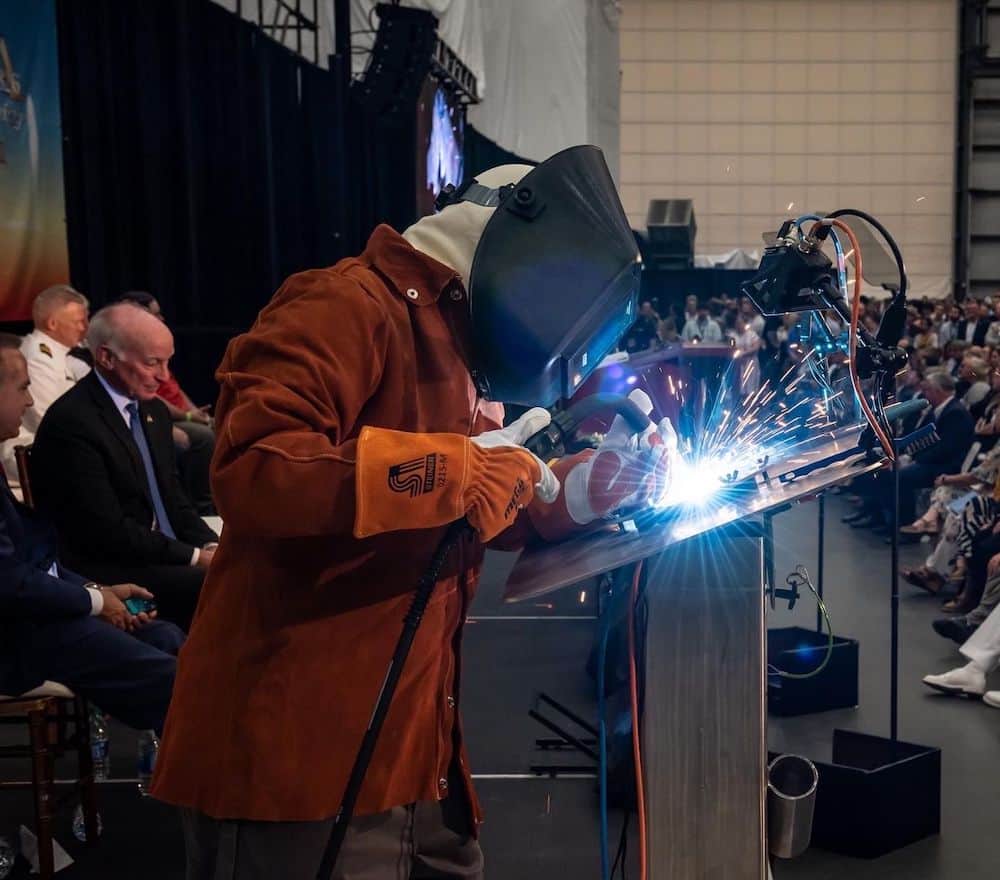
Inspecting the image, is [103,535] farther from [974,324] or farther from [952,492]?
[974,324]

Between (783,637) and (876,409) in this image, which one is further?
(783,637)

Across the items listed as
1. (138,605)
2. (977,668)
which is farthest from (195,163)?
(977,668)

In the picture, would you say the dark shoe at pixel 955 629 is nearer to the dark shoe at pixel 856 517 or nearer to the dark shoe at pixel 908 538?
the dark shoe at pixel 908 538

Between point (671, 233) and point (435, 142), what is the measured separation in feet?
36.1

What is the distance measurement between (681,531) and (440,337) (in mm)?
380

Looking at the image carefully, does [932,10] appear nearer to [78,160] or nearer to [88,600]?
[78,160]

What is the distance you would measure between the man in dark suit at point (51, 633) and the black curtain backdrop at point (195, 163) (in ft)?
11.2

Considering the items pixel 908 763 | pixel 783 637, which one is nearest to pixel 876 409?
pixel 908 763

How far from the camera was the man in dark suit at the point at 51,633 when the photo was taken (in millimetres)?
2619

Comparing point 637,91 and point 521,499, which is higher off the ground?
point 637,91

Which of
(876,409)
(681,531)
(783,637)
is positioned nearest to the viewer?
(681,531)

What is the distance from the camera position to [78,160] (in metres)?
5.91

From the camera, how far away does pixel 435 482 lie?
1.24 m

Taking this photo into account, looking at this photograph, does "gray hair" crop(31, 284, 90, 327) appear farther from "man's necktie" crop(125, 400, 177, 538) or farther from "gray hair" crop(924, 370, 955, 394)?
"gray hair" crop(924, 370, 955, 394)
